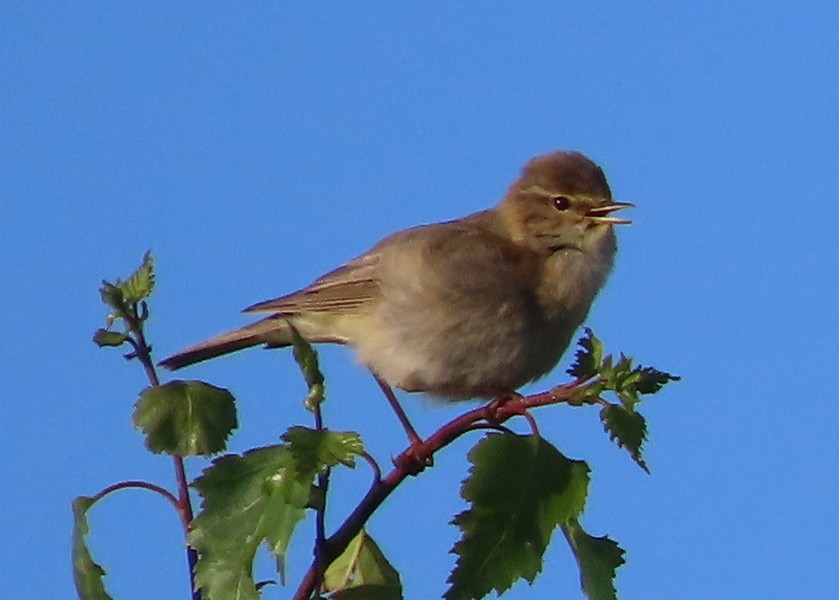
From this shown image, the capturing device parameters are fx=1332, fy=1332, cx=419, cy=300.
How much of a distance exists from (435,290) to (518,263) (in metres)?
0.39

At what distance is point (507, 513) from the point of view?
9.68 ft

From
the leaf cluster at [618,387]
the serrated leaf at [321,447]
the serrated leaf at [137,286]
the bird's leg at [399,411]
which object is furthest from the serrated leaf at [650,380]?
the bird's leg at [399,411]

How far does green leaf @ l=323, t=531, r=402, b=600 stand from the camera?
3.29 meters

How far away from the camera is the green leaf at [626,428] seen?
2861mm

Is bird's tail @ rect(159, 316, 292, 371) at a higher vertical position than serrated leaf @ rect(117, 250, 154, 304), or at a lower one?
higher

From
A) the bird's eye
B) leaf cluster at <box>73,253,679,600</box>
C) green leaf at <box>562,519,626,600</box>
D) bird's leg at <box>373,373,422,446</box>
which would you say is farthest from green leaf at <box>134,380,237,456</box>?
the bird's eye

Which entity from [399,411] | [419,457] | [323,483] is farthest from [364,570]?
[399,411]

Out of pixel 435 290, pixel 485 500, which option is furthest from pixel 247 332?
pixel 485 500

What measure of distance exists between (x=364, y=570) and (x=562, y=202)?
118 inches

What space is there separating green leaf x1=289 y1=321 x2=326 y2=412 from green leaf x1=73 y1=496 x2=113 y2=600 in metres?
0.73

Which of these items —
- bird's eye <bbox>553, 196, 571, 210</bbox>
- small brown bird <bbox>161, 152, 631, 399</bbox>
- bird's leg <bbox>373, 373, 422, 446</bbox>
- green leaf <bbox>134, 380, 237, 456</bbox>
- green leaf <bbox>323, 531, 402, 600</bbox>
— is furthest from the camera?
bird's eye <bbox>553, 196, 571, 210</bbox>

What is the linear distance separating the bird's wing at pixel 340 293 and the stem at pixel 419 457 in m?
2.82

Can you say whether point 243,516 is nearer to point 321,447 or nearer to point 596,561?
point 321,447

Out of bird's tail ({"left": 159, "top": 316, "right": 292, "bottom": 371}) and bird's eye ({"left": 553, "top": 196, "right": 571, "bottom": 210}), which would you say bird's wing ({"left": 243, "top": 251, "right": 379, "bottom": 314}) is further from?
bird's eye ({"left": 553, "top": 196, "right": 571, "bottom": 210})
